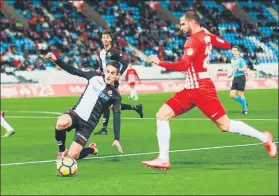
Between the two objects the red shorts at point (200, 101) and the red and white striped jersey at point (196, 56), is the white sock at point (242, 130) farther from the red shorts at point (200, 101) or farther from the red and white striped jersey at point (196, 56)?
the red and white striped jersey at point (196, 56)

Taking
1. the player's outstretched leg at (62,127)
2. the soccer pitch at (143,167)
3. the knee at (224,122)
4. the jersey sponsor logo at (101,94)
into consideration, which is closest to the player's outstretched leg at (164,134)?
the soccer pitch at (143,167)

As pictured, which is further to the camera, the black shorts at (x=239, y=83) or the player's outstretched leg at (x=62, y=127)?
the black shorts at (x=239, y=83)

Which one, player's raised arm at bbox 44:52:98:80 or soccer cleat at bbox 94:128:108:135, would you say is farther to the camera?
soccer cleat at bbox 94:128:108:135

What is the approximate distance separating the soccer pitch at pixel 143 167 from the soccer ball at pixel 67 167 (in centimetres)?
9

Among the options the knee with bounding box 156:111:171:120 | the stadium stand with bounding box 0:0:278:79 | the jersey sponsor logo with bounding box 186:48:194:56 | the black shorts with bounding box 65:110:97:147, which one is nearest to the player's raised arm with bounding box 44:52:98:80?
the black shorts with bounding box 65:110:97:147

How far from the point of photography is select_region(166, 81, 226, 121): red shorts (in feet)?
41.4

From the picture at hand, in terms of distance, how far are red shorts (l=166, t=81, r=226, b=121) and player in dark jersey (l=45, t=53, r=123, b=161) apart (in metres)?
1.61

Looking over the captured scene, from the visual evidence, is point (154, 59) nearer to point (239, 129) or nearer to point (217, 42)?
point (217, 42)

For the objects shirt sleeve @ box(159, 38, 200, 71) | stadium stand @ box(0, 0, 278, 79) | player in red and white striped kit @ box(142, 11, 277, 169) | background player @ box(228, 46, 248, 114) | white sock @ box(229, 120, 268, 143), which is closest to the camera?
shirt sleeve @ box(159, 38, 200, 71)

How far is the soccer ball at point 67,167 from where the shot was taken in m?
11.9

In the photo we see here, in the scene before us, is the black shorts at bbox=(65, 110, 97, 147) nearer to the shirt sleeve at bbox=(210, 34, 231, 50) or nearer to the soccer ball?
the soccer ball

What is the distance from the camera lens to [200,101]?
12.7m

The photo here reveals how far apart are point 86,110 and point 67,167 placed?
1859 millimetres

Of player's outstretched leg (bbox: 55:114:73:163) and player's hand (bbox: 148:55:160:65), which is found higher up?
player's hand (bbox: 148:55:160:65)
